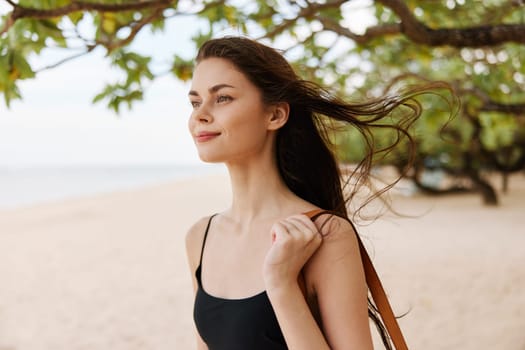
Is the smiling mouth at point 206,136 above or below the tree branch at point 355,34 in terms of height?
below

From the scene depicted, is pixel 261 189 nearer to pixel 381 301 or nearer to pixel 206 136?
pixel 206 136

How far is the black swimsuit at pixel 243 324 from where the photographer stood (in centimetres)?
160

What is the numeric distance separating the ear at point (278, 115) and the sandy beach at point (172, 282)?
109cm

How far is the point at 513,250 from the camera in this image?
32.1 feet

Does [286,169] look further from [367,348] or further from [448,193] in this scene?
[448,193]

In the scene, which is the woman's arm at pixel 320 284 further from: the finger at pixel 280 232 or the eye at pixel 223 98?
the eye at pixel 223 98

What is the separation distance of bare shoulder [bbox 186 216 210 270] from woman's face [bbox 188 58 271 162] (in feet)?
1.22

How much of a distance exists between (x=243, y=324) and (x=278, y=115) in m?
0.63

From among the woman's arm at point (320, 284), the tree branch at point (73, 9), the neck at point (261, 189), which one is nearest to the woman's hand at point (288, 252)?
the woman's arm at point (320, 284)

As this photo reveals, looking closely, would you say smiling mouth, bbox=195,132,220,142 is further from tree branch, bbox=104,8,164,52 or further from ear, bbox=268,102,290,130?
tree branch, bbox=104,8,164,52

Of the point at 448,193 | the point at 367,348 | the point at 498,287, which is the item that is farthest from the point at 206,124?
the point at 448,193

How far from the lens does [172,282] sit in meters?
9.23

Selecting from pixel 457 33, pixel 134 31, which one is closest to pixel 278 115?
pixel 134 31

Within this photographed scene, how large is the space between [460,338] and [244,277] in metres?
4.59
